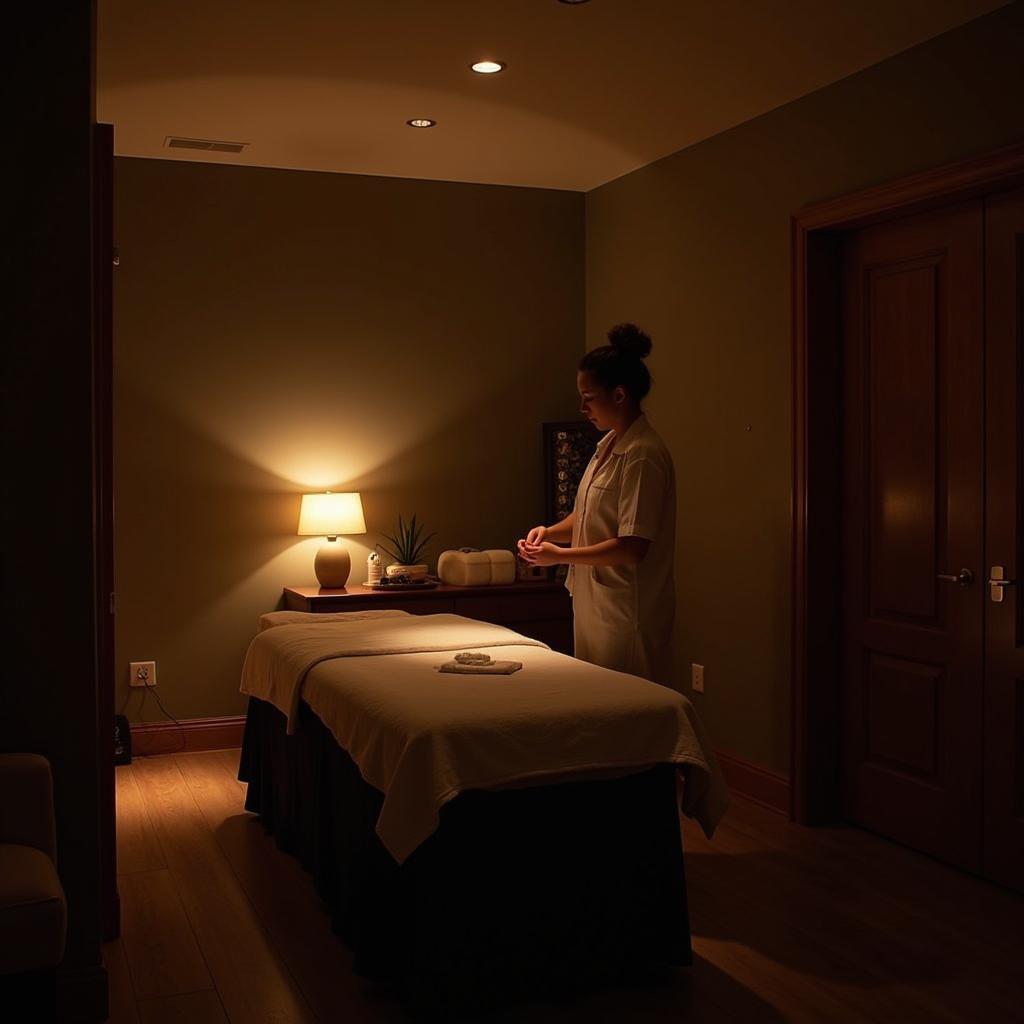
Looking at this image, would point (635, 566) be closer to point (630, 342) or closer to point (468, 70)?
point (630, 342)

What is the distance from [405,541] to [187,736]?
4.19 ft

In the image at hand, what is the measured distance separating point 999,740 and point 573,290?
3.06 m

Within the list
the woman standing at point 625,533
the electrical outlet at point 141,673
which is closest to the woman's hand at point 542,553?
the woman standing at point 625,533

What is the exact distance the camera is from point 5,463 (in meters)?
2.51

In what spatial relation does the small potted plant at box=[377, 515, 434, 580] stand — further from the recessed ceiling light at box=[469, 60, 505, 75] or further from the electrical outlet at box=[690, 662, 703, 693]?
the recessed ceiling light at box=[469, 60, 505, 75]

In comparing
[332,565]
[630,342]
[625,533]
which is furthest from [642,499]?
[332,565]

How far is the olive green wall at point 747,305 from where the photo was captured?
359 cm

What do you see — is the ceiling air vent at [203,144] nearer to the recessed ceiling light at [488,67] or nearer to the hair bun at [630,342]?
the recessed ceiling light at [488,67]

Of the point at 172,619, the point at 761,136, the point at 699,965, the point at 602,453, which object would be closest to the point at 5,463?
the point at 602,453

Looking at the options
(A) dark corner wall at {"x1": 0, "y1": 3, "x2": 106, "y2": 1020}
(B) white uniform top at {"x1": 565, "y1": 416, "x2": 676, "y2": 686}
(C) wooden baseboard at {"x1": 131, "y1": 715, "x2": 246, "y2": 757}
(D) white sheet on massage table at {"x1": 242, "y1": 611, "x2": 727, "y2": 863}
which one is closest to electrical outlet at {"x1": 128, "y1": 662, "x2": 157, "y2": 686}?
(C) wooden baseboard at {"x1": 131, "y1": 715, "x2": 246, "y2": 757}

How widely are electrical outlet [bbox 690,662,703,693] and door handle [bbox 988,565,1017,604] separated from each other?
1494 millimetres

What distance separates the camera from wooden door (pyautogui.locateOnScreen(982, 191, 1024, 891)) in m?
3.36

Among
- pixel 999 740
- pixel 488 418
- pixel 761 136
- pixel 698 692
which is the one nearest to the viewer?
pixel 999 740

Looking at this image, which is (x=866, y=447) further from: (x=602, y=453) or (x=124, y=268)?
(x=124, y=268)
